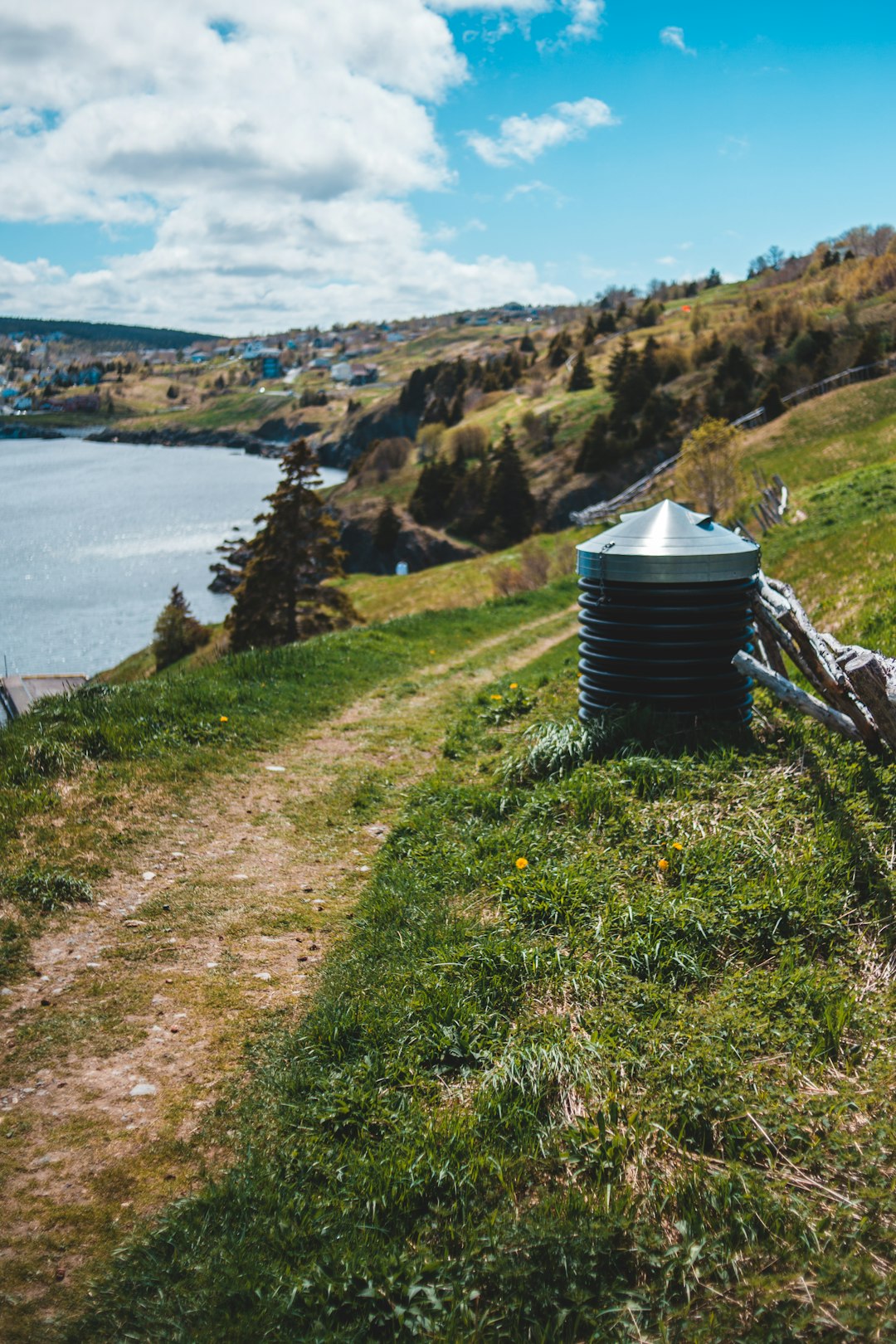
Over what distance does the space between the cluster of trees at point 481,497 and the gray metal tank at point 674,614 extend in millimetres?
52101

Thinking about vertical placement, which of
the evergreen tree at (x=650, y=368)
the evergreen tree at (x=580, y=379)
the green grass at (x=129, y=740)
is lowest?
the green grass at (x=129, y=740)

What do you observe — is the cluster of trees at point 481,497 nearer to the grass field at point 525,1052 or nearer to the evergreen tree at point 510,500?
the evergreen tree at point 510,500

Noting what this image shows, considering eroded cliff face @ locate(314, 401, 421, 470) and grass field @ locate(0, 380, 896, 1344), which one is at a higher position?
eroded cliff face @ locate(314, 401, 421, 470)

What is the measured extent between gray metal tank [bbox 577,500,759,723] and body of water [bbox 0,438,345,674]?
4156 cm

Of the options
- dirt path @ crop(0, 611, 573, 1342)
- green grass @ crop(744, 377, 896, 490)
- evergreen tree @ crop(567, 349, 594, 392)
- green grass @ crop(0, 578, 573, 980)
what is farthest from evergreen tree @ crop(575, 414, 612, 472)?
dirt path @ crop(0, 611, 573, 1342)

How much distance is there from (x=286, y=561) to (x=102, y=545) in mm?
55608

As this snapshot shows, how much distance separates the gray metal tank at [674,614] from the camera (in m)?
6.19

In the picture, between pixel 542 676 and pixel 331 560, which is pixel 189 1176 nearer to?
pixel 542 676

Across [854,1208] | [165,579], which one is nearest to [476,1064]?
[854,1208]

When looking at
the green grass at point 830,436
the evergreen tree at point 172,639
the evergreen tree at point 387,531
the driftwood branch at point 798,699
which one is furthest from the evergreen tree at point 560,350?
the driftwood branch at point 798,699

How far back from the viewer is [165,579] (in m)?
68.5

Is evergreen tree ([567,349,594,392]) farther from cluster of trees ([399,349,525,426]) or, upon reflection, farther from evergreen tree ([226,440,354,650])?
evergreen tree ([226,440,354,650])

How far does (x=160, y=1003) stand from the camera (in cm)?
414

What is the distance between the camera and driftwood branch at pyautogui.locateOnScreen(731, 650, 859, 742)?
522 cm
